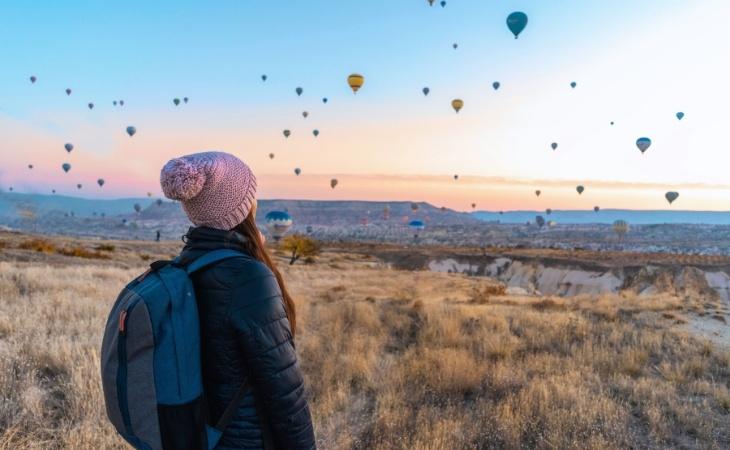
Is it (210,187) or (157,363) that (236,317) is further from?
(210,187)

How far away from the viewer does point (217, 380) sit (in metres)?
2.02

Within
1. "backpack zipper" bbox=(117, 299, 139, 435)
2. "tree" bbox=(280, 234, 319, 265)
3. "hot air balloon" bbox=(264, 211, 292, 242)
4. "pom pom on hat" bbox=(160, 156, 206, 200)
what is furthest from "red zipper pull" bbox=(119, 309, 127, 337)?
"hot air balloon" bbox=(264, 211, 292, 242)

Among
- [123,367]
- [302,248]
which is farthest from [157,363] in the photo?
[302,248]

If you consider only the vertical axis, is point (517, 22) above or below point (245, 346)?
above

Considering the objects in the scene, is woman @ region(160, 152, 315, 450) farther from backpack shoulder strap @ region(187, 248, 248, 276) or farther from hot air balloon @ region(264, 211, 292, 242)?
hot air balloon @ region(264, 211, 292, 242)

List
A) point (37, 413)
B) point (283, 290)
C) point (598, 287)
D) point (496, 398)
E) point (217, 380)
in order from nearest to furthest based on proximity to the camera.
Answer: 1. point (217, 380)
2. point (283, 290)
3. point (37, 413)
4. point (496, 398)
5. point (598, 287)

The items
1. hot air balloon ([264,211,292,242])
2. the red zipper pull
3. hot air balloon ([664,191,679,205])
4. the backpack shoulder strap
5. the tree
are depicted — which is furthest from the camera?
hot air balloon ([664,191,679,205])

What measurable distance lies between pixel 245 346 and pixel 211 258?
39 cm

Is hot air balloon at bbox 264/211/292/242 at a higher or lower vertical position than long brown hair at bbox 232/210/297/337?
lower

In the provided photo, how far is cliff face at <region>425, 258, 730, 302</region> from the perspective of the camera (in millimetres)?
35312

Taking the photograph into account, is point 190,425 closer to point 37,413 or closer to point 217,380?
point 217,380

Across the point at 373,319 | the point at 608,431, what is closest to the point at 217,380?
the point at 608,431

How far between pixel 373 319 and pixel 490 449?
6123 mm

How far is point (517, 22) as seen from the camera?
2761cm
